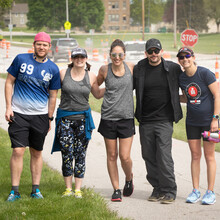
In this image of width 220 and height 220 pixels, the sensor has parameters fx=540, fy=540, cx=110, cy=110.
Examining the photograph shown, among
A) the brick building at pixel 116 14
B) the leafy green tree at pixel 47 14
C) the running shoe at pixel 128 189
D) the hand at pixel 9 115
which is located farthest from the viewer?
the brick building at pixel 116 14

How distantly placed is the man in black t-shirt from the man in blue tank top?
0.97 meters

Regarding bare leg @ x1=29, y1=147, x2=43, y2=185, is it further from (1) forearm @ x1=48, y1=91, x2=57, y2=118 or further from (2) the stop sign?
(2) the stop sign

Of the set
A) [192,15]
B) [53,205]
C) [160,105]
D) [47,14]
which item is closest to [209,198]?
[160,105]

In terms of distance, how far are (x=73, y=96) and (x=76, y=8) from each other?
240 ft

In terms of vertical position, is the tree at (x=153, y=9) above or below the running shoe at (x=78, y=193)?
above

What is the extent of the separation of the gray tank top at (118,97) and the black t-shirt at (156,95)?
187mm

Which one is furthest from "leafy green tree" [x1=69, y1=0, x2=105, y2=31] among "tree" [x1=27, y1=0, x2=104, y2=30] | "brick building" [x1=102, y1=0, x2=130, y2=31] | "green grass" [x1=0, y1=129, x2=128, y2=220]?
"green grass" [x1=0, y1=129, x2=128, y2=220]

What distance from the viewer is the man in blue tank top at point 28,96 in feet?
18.6

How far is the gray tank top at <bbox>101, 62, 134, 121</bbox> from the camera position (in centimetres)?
589

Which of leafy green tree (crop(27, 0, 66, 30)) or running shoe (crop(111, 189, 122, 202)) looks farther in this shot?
leafy green tree (crop(27, 0, 66, 30))

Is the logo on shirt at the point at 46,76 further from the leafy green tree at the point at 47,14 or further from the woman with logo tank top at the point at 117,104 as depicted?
the leafy green tree at the point at 47,14

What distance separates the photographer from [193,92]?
5.82 m

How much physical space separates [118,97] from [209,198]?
148 cm

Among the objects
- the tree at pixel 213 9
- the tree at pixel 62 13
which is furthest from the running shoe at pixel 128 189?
the tree at pixel 62 13
